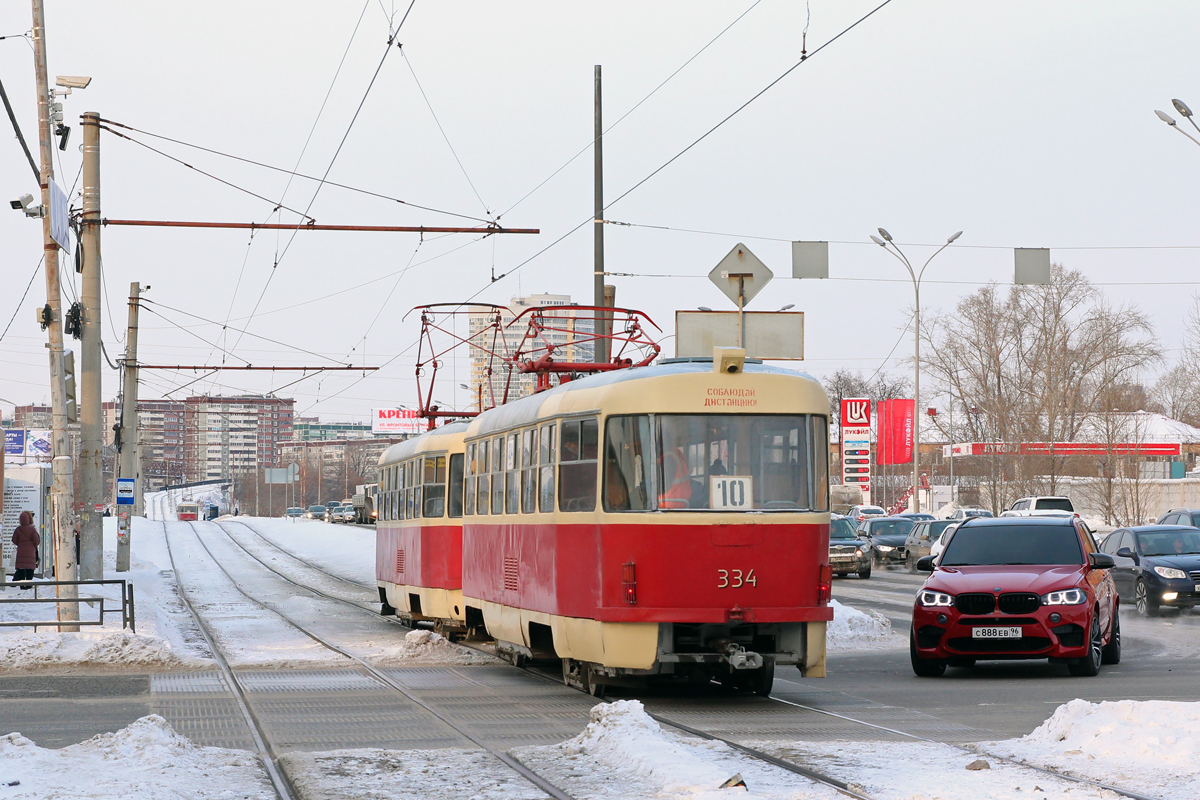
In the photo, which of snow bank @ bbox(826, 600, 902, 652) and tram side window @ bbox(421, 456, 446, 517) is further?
tram side window @ bbox(421, 456, 446, 517)

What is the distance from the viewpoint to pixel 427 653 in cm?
1753

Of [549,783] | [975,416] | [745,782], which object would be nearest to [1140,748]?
[745,782]

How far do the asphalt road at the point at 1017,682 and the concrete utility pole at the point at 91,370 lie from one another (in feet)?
41.2

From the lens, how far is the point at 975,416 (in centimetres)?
7162

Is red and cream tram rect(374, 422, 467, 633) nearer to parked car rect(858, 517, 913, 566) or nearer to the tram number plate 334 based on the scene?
the tram number plate 334

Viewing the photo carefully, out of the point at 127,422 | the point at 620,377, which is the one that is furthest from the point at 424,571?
the point at 127,422

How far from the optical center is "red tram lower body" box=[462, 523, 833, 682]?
1181 centimetres

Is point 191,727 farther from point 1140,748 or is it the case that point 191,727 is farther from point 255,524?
point 255,524

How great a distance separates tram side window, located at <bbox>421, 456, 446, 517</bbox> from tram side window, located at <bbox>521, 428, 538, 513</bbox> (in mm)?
5515

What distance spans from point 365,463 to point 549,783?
138935 millimetres

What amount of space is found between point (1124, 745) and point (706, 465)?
4.11m

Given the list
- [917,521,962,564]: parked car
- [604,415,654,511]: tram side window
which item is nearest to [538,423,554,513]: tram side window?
[604,415,654,511]: tram side window

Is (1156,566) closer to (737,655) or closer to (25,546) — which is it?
(737,655)

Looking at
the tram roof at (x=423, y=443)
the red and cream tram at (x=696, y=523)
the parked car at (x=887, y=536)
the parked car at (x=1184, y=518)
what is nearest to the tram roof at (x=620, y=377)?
the red and cream tram at (x=696, y=523)
